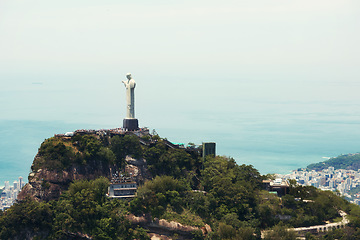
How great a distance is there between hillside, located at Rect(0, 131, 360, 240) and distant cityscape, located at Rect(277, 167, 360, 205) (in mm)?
105464

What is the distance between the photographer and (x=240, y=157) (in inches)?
7402

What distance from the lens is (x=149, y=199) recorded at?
58.5 m

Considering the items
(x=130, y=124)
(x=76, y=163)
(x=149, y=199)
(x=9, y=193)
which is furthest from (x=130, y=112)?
(x=9, y=193)

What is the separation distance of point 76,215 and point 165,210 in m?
10.00

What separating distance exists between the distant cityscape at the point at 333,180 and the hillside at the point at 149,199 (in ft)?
346

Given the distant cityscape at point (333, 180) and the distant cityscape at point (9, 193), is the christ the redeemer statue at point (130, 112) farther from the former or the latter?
the distant cityscape at point (333, 180)

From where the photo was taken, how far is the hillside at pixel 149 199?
55688 mm

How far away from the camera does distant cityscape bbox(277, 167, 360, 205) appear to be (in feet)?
565

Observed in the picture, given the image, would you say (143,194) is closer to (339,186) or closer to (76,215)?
(76,215)

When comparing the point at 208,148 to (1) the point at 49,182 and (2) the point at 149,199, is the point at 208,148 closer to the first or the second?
(2) the point at 149,199

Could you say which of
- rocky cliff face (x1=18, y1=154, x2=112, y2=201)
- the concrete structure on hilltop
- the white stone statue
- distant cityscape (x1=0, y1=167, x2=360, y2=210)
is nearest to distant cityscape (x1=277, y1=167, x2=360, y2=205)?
distant cityscape (x1=0, y1=167, x2=360, y2=210)

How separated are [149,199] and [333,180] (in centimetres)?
13171

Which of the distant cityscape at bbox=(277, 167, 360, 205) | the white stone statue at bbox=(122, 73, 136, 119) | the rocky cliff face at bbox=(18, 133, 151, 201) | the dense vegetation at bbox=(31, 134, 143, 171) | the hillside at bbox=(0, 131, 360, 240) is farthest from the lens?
the distant cityscape at bbox=(277, 167, 360, 205)

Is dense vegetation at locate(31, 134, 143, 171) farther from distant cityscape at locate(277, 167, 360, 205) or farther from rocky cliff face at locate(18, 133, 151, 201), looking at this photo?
distant cityscape at locate(277, 167, 360, 205)
